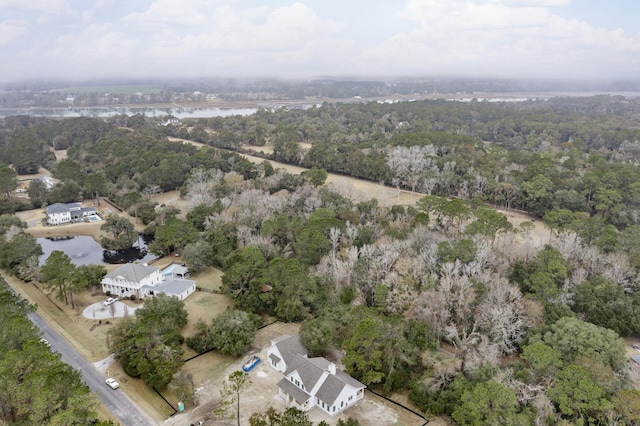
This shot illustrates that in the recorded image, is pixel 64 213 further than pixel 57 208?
No

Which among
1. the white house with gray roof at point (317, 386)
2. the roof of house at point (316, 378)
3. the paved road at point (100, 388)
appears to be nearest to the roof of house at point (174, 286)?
the paved road at point (100, 388)

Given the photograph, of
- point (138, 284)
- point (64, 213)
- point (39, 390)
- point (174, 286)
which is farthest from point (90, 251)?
point (39, 390)

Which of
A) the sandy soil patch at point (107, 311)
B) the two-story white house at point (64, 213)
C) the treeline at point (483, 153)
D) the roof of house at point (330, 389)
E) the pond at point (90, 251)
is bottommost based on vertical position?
the pond at point (90, 251)

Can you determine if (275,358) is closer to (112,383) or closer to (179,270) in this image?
(112,383)

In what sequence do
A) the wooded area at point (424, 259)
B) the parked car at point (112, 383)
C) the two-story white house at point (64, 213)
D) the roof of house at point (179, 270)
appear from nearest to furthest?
the wooded area at point (424, 259) → the parked car at point (112, 383) → the roof of house at point (179, 270) → the two-story white house at point (64, 213)

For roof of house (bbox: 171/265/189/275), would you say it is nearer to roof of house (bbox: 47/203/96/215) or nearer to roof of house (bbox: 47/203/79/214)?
roof of house (bbox: 47/203/96/215)

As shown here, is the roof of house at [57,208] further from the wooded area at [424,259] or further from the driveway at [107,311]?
the driveway at [107,311]

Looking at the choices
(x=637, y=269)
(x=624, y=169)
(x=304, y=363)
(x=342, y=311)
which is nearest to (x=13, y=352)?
(x=304, y=363)
